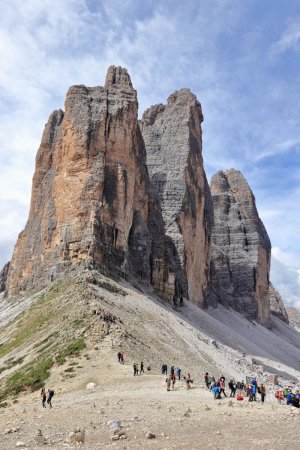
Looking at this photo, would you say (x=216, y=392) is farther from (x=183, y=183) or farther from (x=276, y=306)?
(x=276, y=306)

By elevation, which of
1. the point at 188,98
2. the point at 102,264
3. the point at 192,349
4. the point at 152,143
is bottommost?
the point at 192,349

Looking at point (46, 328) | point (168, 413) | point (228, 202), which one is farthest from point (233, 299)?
point (168, 413)

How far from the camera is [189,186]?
102625 millimetres

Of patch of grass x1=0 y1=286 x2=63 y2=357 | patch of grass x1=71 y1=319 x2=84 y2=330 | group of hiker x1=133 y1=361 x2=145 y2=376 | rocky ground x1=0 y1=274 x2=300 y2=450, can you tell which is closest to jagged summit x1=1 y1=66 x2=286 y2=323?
patch of grass x1=0 y1=286 x2=63 y2=357

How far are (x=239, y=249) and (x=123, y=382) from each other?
112 m

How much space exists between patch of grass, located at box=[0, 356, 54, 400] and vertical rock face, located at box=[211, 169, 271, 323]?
3558 inches

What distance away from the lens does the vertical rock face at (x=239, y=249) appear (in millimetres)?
129000

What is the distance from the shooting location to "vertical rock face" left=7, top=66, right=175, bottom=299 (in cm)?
5991

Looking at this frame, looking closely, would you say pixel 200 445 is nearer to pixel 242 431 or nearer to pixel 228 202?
pixel 242 431

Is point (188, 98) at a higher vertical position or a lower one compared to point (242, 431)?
higher

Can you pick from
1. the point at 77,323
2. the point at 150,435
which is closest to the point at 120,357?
the point at 77,323

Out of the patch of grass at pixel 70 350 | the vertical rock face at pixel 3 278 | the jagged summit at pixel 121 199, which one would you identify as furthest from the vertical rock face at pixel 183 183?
the patch of grass at pixel 70 350

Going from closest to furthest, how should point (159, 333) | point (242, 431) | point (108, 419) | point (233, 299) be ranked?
point (242, 431), point (108, 419), point (159, 333), point (233, 299)

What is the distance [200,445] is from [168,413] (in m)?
6.08
